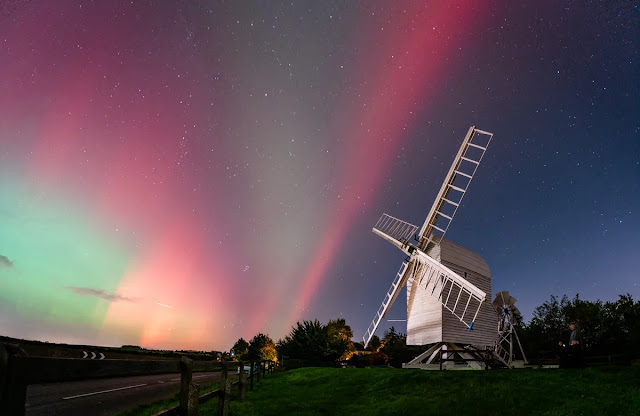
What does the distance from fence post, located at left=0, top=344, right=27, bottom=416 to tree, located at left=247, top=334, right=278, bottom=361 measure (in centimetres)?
5872

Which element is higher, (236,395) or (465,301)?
(465,301)

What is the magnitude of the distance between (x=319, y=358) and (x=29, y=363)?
4573 centimetres

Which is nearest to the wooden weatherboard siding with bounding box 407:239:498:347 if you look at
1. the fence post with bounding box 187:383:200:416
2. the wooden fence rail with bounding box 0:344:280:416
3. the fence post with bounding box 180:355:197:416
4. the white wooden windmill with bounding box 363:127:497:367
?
the white wooden windmill with bounding box 363:127:497:367

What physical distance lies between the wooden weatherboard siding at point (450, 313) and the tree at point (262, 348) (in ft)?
99.6

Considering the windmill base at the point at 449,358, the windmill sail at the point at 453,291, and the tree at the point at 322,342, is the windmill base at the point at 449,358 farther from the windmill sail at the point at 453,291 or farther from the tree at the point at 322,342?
the tree at the point at 322,342

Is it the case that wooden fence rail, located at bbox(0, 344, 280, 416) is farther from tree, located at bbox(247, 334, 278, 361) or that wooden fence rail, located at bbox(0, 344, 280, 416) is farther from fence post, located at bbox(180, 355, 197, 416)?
tree, located at bbox(247, 334, 278, 361)

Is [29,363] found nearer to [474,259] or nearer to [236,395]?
[236,395]

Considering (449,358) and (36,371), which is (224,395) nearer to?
(36,371)

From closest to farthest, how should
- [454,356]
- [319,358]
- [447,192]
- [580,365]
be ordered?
[580,365] < [454,356] < [447,192] < [319,358]

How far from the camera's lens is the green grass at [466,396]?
12852mm

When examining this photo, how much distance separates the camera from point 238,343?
110750mm

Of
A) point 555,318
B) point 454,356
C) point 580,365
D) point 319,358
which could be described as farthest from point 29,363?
point 555,318

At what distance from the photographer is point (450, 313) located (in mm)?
30672

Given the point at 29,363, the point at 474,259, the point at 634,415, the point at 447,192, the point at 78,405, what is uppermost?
the point at 447,192
